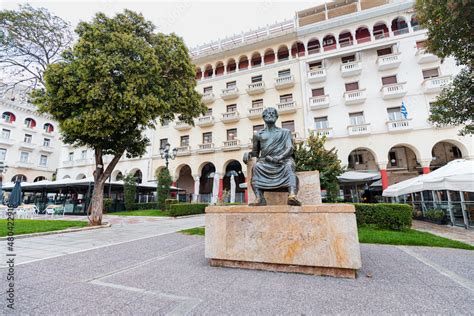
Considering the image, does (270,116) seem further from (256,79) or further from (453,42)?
(256,79)

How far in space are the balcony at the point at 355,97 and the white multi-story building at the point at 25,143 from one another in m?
37.0

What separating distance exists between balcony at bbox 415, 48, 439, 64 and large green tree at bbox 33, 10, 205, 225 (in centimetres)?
1931

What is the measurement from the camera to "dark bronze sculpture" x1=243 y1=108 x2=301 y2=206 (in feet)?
12.9

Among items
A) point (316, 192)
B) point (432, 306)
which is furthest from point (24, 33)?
point (432, 306)

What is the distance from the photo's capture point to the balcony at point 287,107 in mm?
20406

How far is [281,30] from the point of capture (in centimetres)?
2262

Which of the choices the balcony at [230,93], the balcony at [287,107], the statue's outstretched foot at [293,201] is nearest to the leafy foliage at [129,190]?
the balcony at [230,93]

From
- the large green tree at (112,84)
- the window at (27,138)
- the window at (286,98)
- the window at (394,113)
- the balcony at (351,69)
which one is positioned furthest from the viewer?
the window at (27,138)

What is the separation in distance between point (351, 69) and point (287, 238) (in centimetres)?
2059

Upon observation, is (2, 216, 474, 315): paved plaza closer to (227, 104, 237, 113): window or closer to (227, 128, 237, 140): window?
(227, 128, 237, 140): window

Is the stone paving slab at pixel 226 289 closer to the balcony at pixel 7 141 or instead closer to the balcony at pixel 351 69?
the balcony at pixel 351 69

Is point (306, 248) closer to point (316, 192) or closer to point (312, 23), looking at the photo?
point (316, 192)

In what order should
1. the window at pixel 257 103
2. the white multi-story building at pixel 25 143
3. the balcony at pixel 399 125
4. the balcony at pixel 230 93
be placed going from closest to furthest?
the balcony at pixel 399 125, the window at pixel 257 103, the balcony at pixel 230 93, the white multi-story building at pixel 25 143

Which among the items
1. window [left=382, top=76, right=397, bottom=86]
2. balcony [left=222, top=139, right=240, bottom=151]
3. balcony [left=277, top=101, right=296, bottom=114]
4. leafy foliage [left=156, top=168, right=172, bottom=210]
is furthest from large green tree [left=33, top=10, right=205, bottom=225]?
window [left=382, top=76, right=397, bottom=86]
